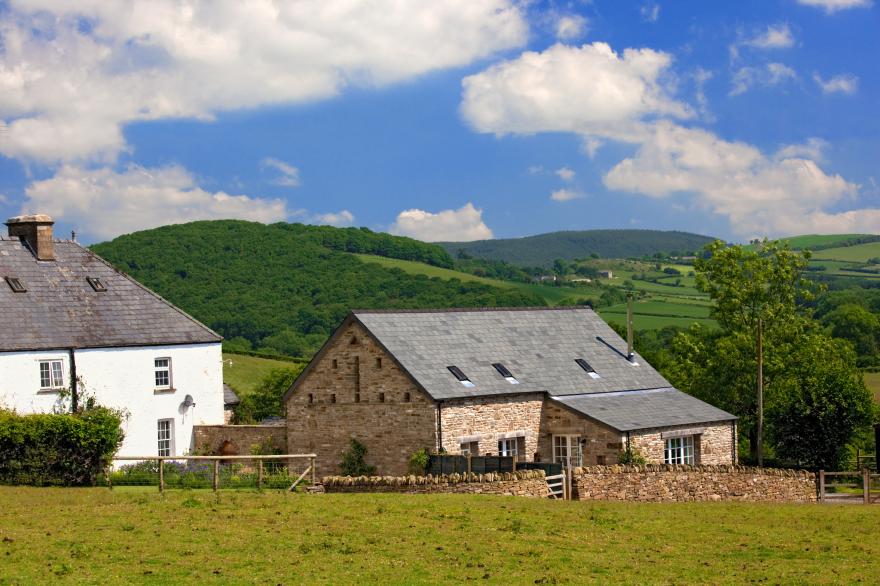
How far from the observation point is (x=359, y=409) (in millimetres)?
41906

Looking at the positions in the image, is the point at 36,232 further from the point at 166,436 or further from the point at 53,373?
the point at 166,436

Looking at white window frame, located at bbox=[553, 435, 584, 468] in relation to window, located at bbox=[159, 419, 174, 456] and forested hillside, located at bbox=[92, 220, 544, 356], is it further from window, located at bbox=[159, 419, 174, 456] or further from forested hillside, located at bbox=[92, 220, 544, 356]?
forested hillside, located at bbox=[92, 220, 544, 356]

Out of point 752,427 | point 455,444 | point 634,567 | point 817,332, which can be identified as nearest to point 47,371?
point 455,444

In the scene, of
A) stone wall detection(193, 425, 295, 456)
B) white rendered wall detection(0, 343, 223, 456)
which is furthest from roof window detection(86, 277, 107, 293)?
stone wall detection(193, 425, 295, 456)

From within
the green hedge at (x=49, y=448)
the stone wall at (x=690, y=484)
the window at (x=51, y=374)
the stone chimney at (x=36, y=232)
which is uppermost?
the stone chimney at (x=36, y=232)

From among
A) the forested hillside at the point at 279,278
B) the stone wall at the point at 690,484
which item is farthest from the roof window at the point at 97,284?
the forested hillside at the point at 279,278

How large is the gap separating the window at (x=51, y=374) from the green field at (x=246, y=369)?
4160 cm

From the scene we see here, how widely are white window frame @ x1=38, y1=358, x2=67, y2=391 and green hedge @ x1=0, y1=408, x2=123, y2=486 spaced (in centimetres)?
1016

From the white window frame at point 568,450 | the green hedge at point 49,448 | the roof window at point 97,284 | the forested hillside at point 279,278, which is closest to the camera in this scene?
the green hedge at point 49,448

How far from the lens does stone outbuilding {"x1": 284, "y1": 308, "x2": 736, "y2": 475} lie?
40.6 metres

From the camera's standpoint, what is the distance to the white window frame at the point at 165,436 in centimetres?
4816

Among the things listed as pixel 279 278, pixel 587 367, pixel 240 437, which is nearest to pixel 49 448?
pixel 240 437

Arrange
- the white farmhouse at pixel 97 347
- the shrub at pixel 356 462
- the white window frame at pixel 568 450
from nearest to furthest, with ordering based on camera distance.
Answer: the shrub at pixel 356 462 < the white window frame at pixel 568 450 < the white farmhouse at pixel 97 347

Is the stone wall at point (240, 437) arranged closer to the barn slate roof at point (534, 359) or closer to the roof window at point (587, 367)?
the barn slate roof at point (534, 359)
